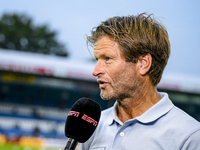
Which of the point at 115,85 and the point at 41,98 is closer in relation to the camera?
the point at 115,85

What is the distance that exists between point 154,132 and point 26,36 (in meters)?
38.5

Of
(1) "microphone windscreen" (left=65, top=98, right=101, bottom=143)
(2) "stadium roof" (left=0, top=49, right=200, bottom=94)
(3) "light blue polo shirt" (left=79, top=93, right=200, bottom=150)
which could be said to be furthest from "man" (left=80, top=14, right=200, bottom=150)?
(2) "stadium roof" (left=0, top=49, right=200, bottom=94)

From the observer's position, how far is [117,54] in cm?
170

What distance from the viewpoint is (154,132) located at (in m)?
1.57

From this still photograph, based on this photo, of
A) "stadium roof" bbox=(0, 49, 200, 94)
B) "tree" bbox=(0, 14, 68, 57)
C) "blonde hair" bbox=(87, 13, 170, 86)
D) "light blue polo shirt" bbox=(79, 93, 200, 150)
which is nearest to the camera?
"light blue polo shirt" bbox=(79, 93, 200, 150)

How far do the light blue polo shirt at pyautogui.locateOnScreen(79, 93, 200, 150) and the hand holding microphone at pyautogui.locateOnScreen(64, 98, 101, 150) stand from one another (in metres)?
0.16

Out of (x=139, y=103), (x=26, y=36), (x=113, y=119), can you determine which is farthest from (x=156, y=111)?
(x=26, y=36)

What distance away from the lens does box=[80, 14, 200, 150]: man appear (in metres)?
1.59

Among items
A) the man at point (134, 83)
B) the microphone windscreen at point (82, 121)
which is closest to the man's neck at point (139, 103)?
the man at point (134, 83)

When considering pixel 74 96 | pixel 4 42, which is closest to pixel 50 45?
pixel 4 42

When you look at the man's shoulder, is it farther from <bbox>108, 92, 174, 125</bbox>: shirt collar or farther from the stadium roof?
the stadium roof

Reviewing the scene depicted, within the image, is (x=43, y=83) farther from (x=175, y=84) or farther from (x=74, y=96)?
(x=175, y=84)

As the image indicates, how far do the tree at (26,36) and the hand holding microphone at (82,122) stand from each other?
1487 inches

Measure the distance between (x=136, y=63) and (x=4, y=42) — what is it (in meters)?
38.7
